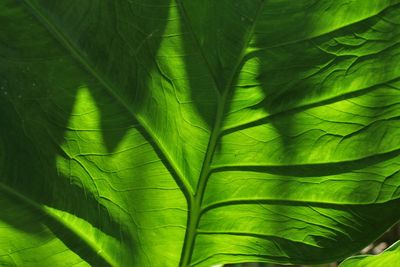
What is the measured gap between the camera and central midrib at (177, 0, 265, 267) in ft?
2.74

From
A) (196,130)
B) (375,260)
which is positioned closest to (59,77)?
(196,130)

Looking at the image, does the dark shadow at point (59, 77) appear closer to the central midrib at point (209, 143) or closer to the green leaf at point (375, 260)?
the central midrib at point (209, 143)

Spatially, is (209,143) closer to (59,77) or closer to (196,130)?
(196,130)

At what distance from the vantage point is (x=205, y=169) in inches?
37.0

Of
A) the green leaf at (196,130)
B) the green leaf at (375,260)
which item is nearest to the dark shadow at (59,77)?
the green leaf at (196,130)

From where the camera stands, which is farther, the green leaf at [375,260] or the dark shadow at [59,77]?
the green leaf at [375,260]

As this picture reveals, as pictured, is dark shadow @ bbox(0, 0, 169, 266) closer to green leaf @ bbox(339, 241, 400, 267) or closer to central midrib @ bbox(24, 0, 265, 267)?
central midrib @ bbox(24, 0, 265, 267)

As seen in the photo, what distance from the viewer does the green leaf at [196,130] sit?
0.82m

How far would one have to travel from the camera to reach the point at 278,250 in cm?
98

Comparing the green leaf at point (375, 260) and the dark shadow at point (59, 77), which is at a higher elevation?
the dark shadow at point (59, 77)

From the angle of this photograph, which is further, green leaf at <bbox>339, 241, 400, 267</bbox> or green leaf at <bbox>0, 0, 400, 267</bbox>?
green leaf at <bbox>339, 241, 400, 267</bbox>

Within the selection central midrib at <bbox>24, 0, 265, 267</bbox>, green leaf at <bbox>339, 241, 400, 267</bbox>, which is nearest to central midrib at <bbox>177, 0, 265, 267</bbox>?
central midrib at <bbox>24, 0, 265, 267</bbox>

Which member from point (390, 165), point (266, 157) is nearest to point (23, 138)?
point (266, 157)

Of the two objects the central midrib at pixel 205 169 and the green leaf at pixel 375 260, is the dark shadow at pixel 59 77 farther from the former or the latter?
the green leaf at pixel 375 260
